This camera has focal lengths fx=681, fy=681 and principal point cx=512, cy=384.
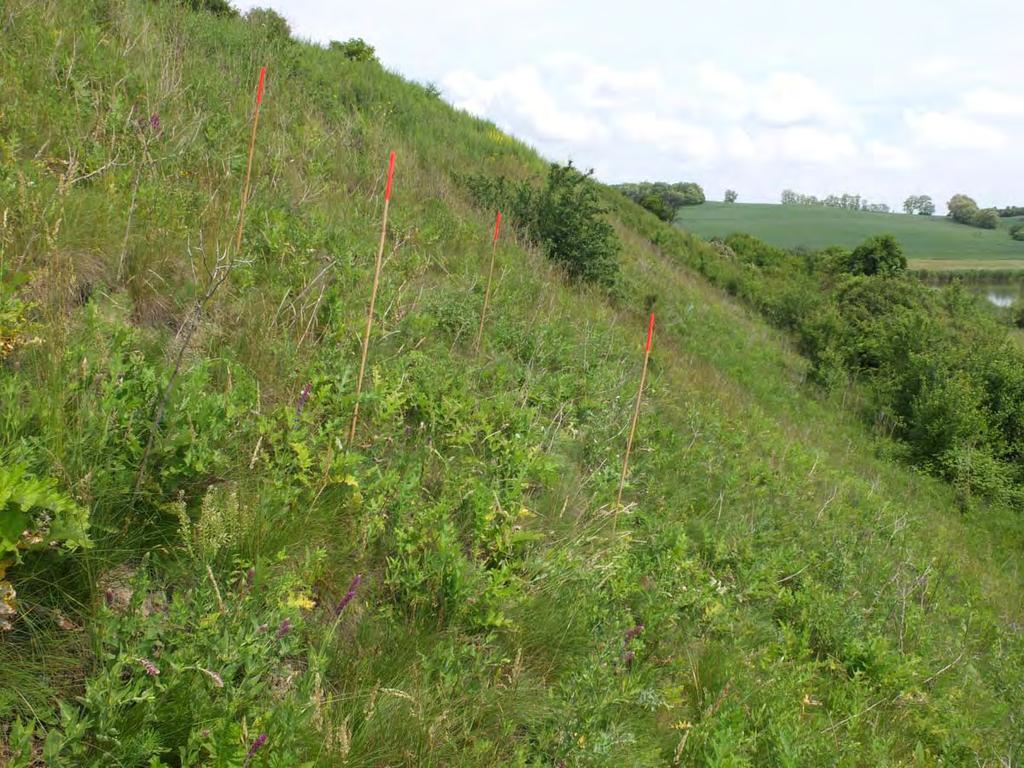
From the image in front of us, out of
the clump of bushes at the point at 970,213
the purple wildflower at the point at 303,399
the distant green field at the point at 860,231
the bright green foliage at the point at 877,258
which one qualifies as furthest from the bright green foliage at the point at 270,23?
the clump of bushes at the point at 970,213

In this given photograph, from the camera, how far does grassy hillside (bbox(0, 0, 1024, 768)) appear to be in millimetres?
1791

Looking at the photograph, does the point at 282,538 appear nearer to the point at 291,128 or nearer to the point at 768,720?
the point at 768,720

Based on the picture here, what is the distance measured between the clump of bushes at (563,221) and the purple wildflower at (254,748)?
7.90m

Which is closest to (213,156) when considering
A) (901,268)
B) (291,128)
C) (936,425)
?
(291,128)

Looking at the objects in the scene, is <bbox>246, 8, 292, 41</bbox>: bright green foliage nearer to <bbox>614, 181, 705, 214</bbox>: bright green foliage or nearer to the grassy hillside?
the grassy hillside

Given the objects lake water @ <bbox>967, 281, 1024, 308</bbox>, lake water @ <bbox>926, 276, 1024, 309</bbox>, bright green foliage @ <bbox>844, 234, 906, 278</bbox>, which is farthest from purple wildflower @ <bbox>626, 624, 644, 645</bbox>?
lake water @ <bbox>967, 281, 1024, 308</bbox>

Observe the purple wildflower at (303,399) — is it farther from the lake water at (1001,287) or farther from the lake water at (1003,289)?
the lake water at (1003,289)

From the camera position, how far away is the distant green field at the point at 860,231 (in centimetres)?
5525

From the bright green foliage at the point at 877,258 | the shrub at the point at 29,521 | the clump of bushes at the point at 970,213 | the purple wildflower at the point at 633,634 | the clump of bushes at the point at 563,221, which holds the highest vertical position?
the clump of bushes at the point at 970,213

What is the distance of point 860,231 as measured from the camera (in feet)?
199

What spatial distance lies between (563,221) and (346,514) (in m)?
7.47

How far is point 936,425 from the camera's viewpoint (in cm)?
1356

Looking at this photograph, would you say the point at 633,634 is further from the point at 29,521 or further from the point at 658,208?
the point at 658,208

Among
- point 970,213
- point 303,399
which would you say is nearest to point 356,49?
point 303,399
